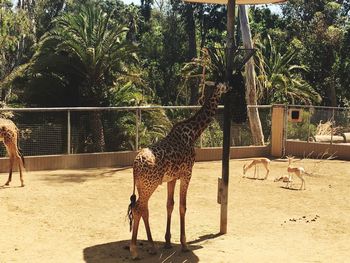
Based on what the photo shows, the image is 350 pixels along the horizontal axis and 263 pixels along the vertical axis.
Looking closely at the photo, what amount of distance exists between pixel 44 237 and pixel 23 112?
735 cm

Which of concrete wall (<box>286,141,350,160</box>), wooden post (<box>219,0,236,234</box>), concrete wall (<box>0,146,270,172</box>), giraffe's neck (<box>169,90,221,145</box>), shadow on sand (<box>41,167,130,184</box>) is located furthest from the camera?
concrete wall (<box>286,141,350,160</box>)

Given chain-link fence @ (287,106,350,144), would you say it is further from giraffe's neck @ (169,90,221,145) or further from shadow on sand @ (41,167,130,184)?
giraffe's neck @ (169,90,221,145)

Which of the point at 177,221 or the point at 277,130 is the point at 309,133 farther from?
the point at 177,221

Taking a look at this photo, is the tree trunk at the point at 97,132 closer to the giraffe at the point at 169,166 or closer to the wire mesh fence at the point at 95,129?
the wire mesh fence at the point at 95,129

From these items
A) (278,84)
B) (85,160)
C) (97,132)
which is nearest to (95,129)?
(97,132)

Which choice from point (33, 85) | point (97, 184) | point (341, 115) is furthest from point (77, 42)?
point (341, 115)

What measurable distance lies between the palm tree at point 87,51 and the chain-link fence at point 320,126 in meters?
6.35

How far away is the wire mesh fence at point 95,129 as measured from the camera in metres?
15.1

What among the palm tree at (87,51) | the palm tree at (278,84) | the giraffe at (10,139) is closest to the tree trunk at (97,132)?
the palm tree at (87,51)

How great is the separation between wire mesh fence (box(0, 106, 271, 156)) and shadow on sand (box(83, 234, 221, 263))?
7096 mm

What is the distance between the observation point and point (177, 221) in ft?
32.2

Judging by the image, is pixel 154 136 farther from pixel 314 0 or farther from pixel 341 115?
pixel 314 0

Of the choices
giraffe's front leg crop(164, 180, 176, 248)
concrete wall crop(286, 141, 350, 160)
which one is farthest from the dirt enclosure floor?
concrete wall crop(286, 141, 350, 160)

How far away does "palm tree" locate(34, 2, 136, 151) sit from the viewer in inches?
729
